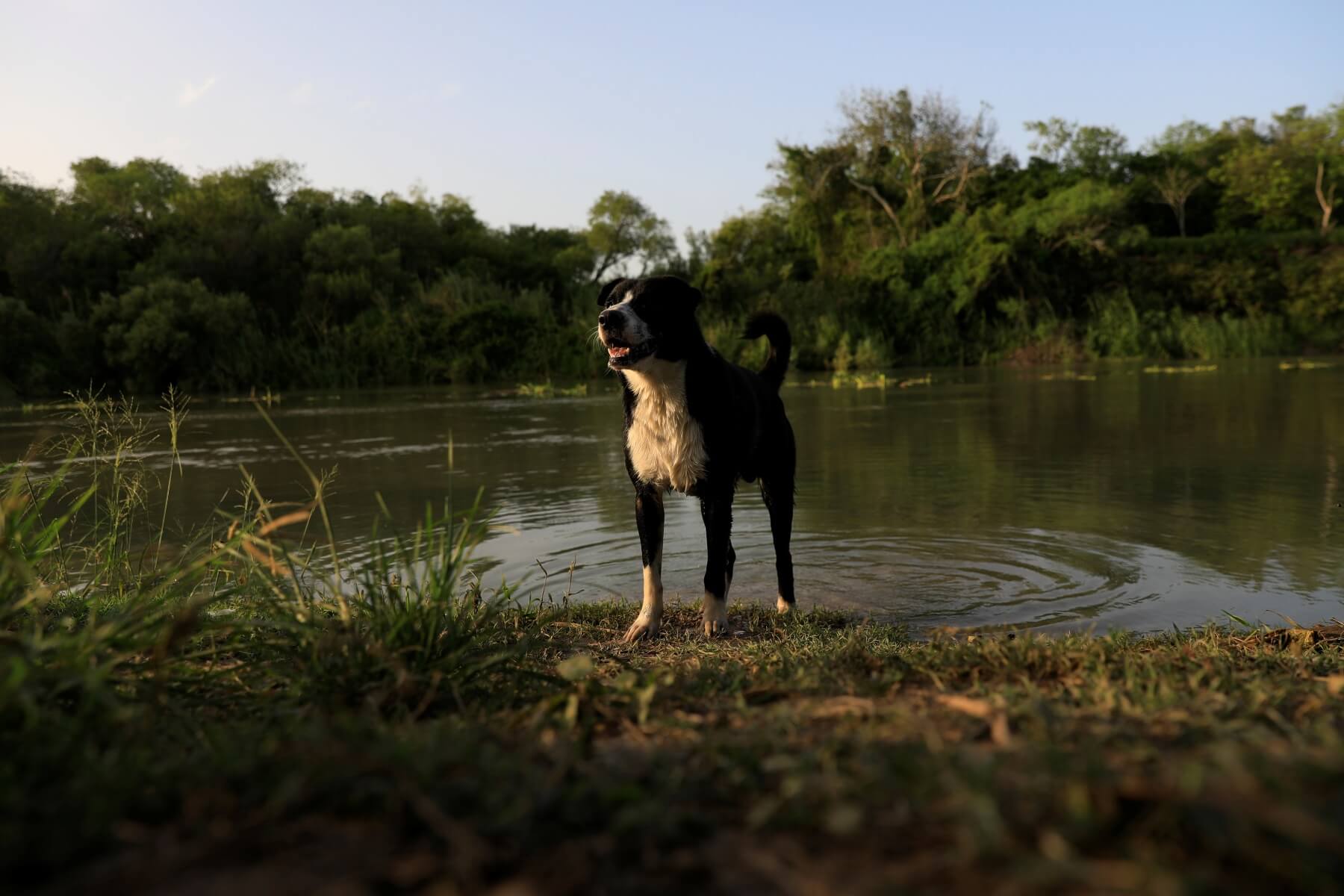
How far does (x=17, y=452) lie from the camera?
12344mm

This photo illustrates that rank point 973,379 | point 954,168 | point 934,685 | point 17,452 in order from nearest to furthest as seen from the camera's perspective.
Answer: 1. point 934,685
2. point 17,452
3. point 973,379
4. point 954,168

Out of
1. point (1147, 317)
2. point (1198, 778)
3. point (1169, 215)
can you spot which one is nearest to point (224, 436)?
point (1198, 778)

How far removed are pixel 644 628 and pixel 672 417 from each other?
1.07m

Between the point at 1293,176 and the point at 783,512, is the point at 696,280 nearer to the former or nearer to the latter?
the point at 783,512

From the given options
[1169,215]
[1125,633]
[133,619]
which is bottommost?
[1125,633]

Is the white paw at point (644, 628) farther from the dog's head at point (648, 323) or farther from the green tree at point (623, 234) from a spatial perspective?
the green tree at point (623, 234)

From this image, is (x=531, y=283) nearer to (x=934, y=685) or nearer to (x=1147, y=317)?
(x=1147, y=317)

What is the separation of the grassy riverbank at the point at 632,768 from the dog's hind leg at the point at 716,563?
56.2 inches

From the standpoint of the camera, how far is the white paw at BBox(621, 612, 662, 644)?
4.32 m

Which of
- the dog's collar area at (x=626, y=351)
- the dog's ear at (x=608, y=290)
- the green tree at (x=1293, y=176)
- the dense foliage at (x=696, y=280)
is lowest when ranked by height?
the dog's collar area at (x=626, y=351)

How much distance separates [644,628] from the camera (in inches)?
173

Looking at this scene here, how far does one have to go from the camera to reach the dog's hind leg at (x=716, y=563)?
450 centimetres

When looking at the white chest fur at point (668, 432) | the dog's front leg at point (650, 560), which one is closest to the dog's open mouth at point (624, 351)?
the white chest fur at point (668, 432)

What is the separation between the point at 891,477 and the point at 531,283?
41142 mm
